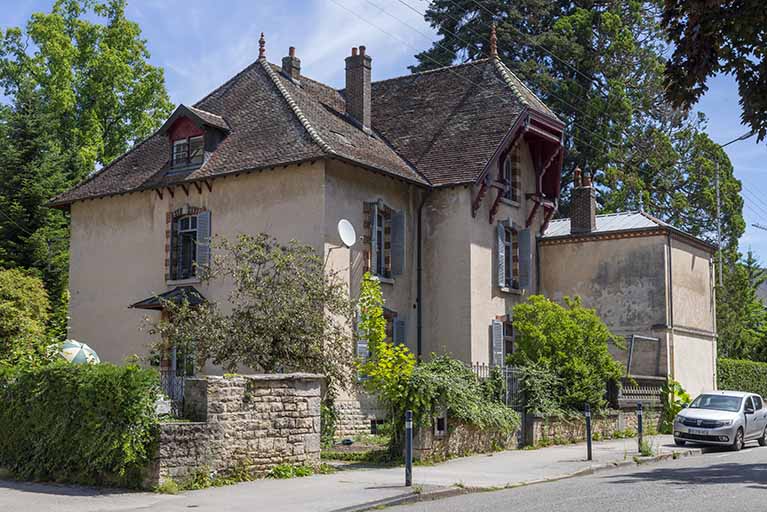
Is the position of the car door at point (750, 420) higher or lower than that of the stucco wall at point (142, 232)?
lower

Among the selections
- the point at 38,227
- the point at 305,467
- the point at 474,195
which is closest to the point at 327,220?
the point at 474,195

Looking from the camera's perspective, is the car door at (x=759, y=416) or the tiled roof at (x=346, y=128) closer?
the car door at (x=759, y=416)

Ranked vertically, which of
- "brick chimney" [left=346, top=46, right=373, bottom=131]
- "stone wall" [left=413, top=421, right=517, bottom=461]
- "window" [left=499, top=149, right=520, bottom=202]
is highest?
"brick chimney" [left=346, top=46, right=373, bottom=131]

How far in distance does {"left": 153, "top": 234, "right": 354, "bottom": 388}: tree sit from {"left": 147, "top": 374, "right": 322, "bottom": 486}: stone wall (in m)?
3.05

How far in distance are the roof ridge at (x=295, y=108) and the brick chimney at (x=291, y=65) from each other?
69 centimetres

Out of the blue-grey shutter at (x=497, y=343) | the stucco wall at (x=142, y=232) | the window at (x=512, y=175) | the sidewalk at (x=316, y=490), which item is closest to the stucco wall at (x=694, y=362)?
the blue-grey shutter at (x=497, y=343)

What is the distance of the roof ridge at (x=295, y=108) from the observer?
23.0m

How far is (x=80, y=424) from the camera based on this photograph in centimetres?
1395

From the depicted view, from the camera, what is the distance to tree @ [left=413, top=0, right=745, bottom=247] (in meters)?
44.1

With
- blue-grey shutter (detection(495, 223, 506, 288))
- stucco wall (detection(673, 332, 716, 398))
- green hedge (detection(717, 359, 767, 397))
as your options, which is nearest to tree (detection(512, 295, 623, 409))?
blue-grey shutter (detection(495, 223, 506, 288))

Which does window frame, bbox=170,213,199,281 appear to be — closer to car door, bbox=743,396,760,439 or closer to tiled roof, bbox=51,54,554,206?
tiled roof, bbox=51,54,554,206

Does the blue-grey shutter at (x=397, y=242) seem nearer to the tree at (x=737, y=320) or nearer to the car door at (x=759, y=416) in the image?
the car door at (x=759, y=416)

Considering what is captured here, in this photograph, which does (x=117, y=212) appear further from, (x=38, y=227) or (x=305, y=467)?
(x=305, y=467)

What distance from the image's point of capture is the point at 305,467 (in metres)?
15.5
